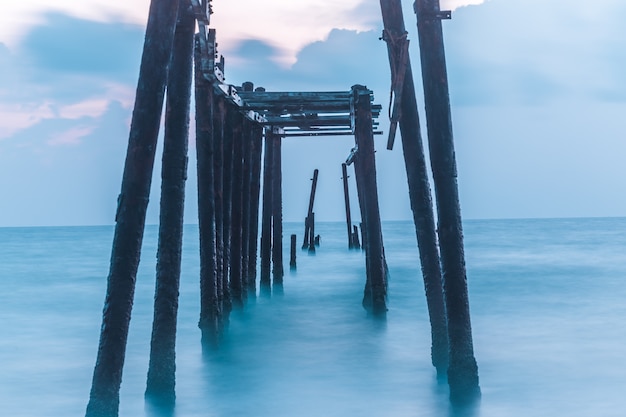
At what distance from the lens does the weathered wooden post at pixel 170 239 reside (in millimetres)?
5496

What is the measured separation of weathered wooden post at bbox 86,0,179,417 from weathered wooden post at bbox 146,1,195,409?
3.36 feet

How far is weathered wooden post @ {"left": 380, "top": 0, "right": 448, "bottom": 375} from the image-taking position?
6070 mm

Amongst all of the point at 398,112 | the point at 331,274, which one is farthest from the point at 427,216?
the point at 331,274

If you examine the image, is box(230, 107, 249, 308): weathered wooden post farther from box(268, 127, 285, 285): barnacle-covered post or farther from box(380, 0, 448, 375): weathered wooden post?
box(380, 0, 448, 375): weathered wooden post

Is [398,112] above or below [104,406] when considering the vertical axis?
above

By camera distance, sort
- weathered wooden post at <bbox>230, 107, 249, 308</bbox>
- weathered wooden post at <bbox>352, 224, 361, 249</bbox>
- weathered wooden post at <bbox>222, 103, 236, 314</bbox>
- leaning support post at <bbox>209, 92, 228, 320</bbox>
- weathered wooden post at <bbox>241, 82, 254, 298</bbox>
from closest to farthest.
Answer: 1. leaning support post at <bbox>209, 92, 228, 320</bbox>
2. weathered wooden post at <bbox>222, 103, 236, 314</bbox>
3. weathered wooden post at <bbox>230, 107, 249, 308</bbox>
4. weathered wooden post at <bbox>241, 82, 254, 298</bbox>
5. weathered wooden post at <bbox>352, 224, 361, 249</bbox>

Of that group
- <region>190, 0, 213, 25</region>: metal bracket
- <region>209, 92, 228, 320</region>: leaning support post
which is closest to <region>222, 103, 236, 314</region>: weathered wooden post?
<region>209, 92, 228, 320</region>: leaning support post

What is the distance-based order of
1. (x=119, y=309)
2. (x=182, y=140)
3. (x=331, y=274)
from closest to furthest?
(x=119, y=309) → (x=182, y=140) → (x=331, y=274)

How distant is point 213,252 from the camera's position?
25.5ft

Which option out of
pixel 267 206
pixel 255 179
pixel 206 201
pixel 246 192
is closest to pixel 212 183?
pixel 206 201

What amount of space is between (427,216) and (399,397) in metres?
1.92

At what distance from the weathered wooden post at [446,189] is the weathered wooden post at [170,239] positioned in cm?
203

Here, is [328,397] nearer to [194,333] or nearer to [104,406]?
[104,406]

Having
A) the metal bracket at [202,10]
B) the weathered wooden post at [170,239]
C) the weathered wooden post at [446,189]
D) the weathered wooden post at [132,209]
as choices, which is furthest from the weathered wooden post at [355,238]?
the weathered wooden post at [132,209]
